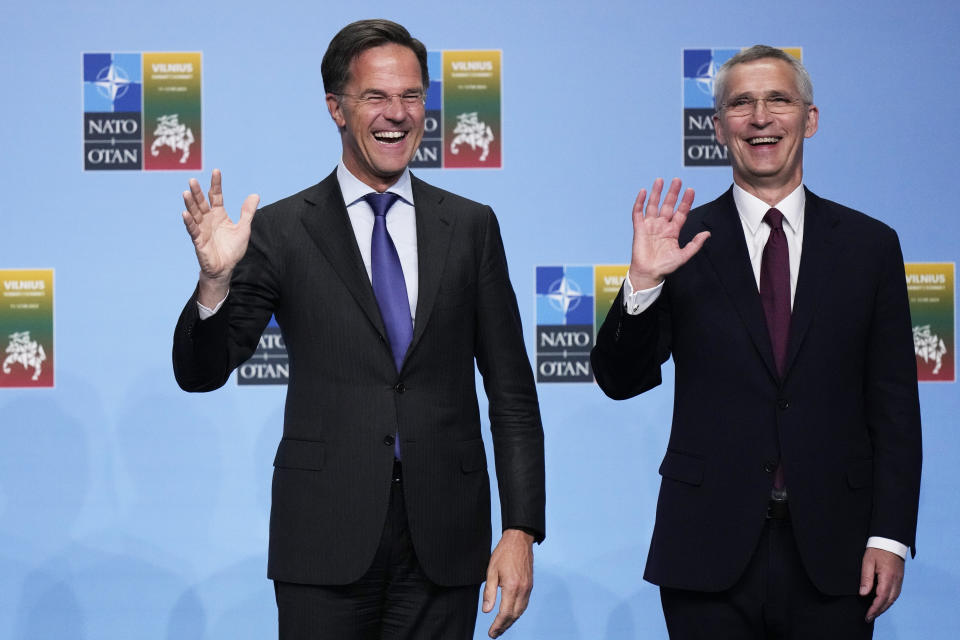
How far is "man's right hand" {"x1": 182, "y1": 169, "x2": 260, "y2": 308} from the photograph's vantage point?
1933 millimetres

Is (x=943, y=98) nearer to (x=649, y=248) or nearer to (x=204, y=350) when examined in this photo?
(x=649, y=248)

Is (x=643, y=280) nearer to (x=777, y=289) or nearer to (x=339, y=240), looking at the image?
(x=777, y=289)

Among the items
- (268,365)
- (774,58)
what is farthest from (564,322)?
(774,58)

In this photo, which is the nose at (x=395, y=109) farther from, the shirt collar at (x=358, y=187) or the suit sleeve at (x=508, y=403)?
the suit sleeve at (x=508, y=403)

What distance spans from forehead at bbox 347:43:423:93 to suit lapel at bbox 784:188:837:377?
0.80 meters

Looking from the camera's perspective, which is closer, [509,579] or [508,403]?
[509,579]

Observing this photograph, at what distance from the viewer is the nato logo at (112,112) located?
3586mm

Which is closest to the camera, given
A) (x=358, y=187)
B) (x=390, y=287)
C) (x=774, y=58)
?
(x=390, y=287)

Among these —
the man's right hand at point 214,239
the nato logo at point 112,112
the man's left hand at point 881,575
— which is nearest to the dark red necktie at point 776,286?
the man's left hand at point 881,575

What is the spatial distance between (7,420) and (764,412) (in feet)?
8.26

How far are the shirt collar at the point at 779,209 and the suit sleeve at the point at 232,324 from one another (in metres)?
0.90

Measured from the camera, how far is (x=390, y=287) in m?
2.05

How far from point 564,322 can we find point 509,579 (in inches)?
65.8

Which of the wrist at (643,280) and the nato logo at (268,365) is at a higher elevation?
the wrist at (643,280)
